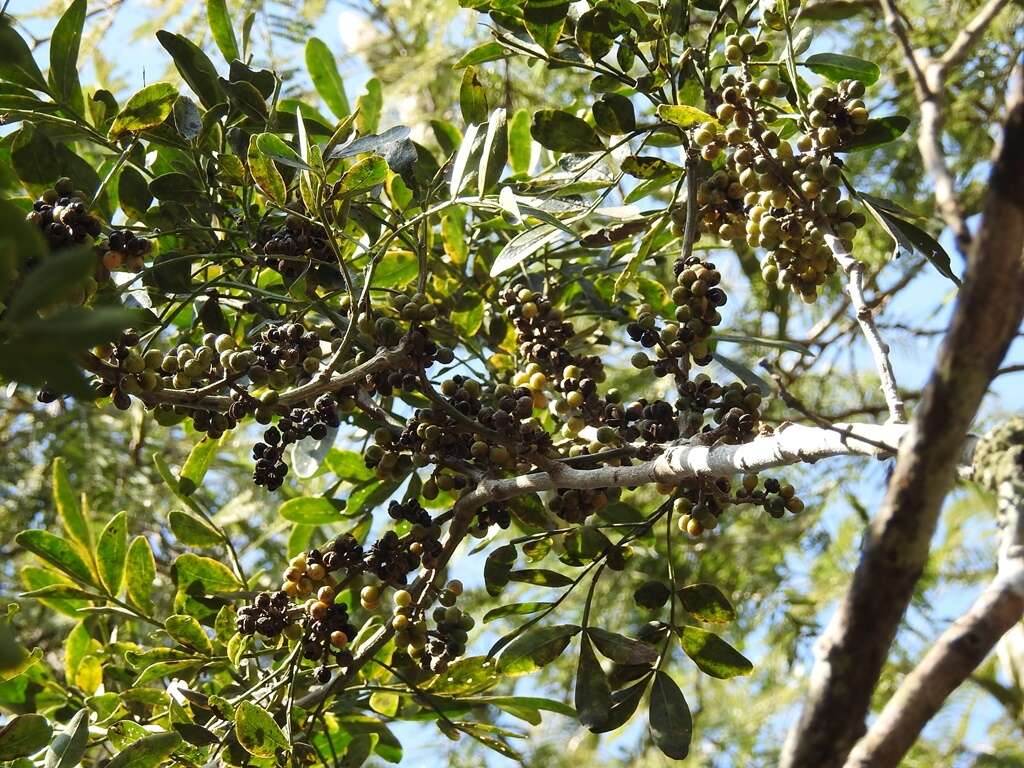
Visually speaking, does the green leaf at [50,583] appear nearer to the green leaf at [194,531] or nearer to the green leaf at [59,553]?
the green leaf at [59,553]

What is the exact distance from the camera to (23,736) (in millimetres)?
1109

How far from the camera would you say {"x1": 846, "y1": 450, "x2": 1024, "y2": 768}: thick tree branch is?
725 mm

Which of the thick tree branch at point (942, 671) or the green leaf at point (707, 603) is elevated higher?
the thick tree branch at point (942, 671)

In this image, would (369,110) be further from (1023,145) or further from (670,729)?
(1023,145)

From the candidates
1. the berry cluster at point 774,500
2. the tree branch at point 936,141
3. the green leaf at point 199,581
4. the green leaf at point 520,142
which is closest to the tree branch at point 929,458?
the tree branch at point 936,141

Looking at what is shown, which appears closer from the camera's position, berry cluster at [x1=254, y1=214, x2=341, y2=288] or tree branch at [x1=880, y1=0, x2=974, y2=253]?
tree branch at [x1=880, y1=0, x2=974, y2=253]

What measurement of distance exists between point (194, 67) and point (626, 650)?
0.79 metres

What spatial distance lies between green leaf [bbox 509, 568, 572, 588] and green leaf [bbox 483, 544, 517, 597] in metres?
0.02

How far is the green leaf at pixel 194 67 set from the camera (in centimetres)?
118

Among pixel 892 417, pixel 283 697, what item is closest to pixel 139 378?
pixel 283 697

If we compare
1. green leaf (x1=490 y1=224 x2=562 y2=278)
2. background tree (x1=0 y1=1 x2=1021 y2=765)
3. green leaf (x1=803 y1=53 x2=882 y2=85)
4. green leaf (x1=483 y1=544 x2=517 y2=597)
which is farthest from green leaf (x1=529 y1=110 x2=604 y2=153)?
green leaf (x1=483 y1=544 x2=517 y2=597)

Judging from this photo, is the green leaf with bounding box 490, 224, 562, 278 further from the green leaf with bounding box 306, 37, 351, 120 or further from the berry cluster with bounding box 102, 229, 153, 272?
the green leaf with bounding box 306, 37, 351, 120

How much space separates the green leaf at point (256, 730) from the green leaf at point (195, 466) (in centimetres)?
35

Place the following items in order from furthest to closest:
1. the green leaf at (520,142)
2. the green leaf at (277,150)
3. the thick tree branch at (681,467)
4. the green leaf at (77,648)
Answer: the green leaf at (520,142)
the green leaf at (77,648)
the green leaf at (277,150)
the thick tree branch at (681,467)
